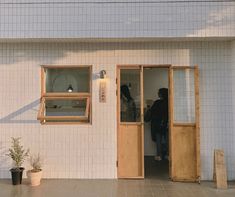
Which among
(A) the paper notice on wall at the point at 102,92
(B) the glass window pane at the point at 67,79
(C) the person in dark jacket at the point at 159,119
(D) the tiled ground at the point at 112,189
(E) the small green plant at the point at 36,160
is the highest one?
(B) the glass window pane at the point at 67,79

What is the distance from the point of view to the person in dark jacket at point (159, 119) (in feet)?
27.6

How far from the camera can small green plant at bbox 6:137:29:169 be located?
248 inches

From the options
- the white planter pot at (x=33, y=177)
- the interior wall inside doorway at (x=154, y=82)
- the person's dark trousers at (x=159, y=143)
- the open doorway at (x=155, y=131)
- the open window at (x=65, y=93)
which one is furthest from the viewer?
the interior wall inside doorway at (x=154, y=82)

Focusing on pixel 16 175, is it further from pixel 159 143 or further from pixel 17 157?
pixel 159 143

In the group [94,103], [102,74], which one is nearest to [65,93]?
[94,103]

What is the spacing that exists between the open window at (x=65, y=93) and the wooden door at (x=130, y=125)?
0.76 meters

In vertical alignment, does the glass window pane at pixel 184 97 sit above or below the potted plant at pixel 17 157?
above

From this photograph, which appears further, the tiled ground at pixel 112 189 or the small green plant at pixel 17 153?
the small green plant at pixel 17 153

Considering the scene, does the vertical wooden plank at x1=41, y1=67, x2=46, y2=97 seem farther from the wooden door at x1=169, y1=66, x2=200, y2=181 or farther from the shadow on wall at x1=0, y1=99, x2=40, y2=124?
the wooden door at x1=169, y1=66, x2=200, y2=181

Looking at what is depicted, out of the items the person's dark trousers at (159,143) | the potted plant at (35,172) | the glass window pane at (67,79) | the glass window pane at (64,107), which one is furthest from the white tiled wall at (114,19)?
the person's dark trousers at (159,143)

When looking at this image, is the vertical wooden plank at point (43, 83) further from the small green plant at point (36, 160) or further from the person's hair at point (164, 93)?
the person's hair at point (164, 93)

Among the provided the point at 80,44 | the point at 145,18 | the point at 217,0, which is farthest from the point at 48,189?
the point at 217,0

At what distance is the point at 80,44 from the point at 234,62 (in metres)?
3.48

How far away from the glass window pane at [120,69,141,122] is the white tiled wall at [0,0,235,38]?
38.1 inches
